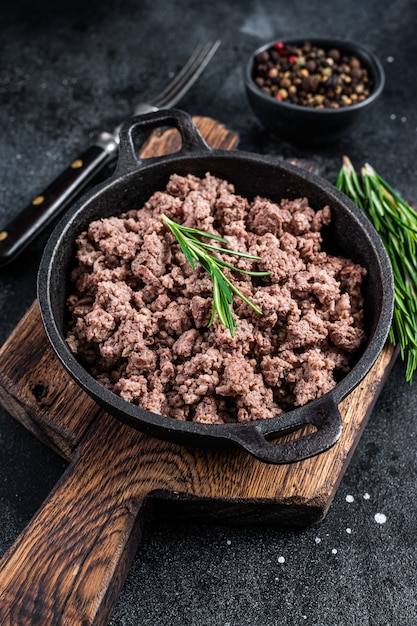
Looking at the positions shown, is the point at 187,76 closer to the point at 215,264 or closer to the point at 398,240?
the point at 398,240

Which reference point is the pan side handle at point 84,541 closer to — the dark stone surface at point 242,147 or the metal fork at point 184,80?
the dark stone surface at point 242,147

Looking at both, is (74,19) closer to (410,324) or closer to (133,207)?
(133,207)

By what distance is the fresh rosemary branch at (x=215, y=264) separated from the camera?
2.05m

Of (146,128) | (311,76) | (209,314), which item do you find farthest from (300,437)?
(311,76)

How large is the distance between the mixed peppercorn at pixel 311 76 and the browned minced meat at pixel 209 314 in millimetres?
969

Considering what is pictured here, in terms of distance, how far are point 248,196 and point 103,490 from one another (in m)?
1.14

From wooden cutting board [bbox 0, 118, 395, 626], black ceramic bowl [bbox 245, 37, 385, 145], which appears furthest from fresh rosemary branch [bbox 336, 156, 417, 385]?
black ceramic bowl [bbox 245, 37, 385, 145]

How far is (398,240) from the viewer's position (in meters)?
2.66

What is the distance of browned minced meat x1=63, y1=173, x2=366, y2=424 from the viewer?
2.06 m

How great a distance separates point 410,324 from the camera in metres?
2.50

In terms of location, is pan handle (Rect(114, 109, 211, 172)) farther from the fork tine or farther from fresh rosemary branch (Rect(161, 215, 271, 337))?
the fork tine

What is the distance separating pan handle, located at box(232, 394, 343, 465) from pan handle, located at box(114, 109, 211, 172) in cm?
104

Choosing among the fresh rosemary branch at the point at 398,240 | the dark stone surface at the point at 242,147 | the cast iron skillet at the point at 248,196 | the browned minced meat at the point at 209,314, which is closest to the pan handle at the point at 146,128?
the cast iron skillet at the point at 248,196

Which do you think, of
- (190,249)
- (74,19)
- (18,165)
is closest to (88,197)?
(190,249)
